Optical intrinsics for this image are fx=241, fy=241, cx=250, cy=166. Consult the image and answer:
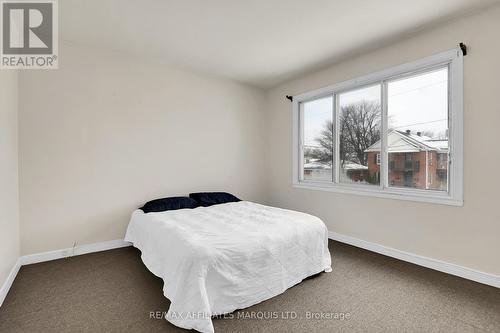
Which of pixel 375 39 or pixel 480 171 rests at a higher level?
pixel 375 39

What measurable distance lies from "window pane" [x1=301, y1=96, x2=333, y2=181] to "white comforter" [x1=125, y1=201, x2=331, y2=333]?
1468 millimetres

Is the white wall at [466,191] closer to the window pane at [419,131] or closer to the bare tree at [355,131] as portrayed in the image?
the window pane at [419,131]

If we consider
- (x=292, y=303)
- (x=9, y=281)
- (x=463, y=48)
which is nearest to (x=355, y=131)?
(x=463, y=48)

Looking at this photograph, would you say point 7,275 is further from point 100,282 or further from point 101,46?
point 101,46

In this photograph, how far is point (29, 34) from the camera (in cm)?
257

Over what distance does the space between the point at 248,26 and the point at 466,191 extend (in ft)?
9.13

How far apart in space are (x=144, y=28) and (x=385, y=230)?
3661 mm

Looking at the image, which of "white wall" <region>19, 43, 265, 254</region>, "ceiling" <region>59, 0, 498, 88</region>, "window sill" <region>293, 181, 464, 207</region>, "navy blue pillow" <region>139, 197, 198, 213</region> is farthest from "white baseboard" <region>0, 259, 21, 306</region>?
"window sill" <region>293, 181, 464, 207</region>

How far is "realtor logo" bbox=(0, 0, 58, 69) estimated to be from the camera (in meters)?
2.24

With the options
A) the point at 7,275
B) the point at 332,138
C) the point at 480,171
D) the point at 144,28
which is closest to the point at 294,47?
the point at 332,138

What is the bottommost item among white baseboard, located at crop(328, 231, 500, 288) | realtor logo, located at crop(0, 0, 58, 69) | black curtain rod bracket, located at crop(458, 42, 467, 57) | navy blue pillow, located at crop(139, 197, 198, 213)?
white baseboard, located at crop(328, 231, 500, 288)

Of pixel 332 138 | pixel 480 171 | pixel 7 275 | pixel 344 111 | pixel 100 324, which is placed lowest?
pixel 100 324

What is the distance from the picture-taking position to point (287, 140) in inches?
173

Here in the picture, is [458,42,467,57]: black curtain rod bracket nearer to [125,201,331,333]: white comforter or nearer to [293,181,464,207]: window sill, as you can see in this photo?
[293,181,464,207]: window sill
